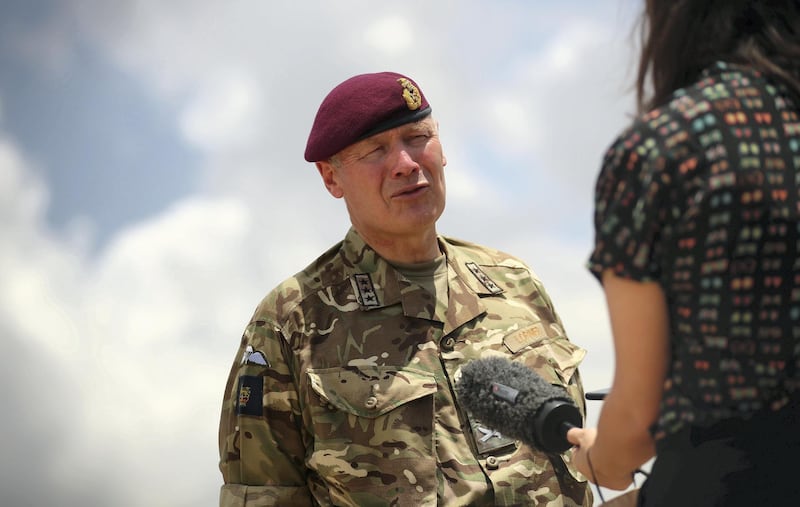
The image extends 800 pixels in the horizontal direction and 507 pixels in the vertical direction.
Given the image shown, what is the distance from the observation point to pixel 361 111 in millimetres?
4105

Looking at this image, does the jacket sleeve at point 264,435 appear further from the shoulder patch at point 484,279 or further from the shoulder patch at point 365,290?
the shoulder patch at point 484,279

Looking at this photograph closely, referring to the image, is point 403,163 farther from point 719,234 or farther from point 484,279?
point 719,234

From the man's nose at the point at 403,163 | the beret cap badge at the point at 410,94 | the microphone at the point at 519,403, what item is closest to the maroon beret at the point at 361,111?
the beret cap badge at the point at 410,94

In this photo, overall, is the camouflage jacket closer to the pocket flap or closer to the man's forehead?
the pocket flap

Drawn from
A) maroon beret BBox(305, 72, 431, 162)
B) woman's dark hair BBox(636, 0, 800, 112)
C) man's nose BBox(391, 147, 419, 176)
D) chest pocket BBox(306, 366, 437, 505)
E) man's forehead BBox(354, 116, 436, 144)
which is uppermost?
maroon beret BBox(305, 72, 431, 162)

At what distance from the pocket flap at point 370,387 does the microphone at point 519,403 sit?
126 centimetres

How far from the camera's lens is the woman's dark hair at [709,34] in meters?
2.01

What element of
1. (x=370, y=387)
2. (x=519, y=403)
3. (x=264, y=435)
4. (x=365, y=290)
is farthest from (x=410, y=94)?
(x=519, y=403)

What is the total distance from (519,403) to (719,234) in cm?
75

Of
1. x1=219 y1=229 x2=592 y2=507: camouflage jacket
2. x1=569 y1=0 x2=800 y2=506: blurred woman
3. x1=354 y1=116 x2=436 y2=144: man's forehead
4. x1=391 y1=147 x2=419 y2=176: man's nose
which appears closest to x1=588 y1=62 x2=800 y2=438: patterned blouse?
x1=569 y1=0 x2=800 y2=506: blurred woman

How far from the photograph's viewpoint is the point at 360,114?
4.10 metres

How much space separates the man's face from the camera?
4.08m

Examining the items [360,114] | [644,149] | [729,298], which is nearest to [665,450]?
[729,298]

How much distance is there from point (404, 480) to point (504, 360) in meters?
1.36
